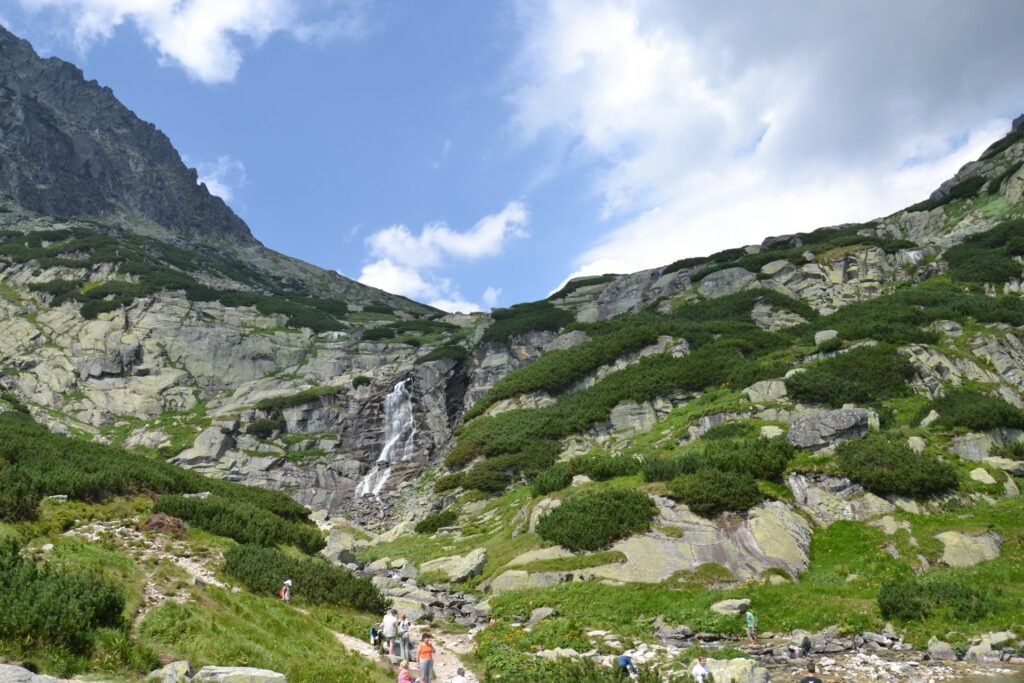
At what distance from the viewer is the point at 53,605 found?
11117 millimetres

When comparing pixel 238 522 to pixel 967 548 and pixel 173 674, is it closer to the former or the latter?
pixel 173 674

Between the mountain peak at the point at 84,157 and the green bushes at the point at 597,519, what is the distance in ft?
517

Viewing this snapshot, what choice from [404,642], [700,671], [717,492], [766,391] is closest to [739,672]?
[700,671]

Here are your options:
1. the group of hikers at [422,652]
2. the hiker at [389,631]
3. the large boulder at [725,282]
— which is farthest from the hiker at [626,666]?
the large boulder at [725,282]

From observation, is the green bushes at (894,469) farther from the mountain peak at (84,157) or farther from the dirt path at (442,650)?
the mountain peak at (84,157)

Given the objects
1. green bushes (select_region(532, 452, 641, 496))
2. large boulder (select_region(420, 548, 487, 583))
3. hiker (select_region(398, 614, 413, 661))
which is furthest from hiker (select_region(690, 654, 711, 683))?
green bushes (select_region(532, 452, 641, 496))

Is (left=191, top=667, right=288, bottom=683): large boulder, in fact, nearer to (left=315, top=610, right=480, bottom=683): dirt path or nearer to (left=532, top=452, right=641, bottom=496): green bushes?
(left=315, top=610, right=480, bottom=683): dirt path

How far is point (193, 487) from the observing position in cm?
2953

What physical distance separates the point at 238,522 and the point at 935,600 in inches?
917

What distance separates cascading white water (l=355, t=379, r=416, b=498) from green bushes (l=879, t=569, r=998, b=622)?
156 feet

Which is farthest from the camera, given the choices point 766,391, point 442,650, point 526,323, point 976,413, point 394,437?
point 526,323

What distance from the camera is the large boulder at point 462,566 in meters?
27.3

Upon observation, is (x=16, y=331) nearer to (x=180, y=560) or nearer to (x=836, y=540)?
(x=180, y=560)

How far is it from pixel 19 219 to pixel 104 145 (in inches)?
2459
